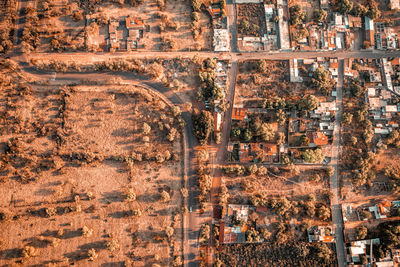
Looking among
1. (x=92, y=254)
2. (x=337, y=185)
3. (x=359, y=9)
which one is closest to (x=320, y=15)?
(x=359, y=9)

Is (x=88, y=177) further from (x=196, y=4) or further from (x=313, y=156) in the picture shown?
(x=313, y=156)

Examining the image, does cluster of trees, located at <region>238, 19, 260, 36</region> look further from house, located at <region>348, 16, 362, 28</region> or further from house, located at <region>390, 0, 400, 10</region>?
house, located at <region>390, 0, 400, 10</region>

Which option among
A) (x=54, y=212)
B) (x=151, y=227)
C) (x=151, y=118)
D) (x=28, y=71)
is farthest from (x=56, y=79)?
(x=151, y=227)

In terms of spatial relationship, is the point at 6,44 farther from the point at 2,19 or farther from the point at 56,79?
the point at 56,79

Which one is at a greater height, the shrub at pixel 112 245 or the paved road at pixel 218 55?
the paved road at pixel 218 55

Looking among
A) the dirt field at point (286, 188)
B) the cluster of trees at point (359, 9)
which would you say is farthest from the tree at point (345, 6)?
the dirt field at point (286, 188)

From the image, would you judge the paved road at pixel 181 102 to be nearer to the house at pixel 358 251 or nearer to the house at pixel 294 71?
the house at pixel 358 251
